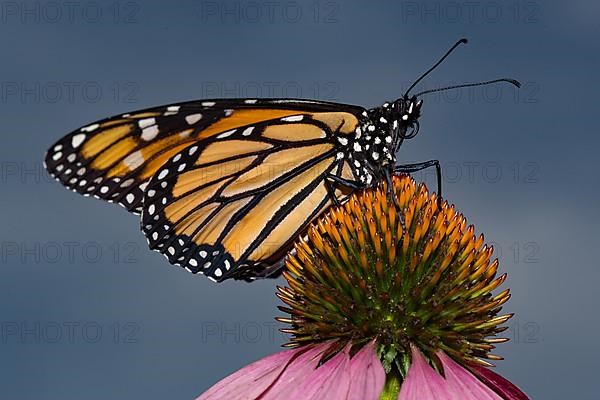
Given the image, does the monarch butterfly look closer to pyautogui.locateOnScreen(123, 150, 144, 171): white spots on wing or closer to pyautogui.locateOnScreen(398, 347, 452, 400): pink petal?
pyautogui.locateOnScreen(123, 150, 144, 171): white spots on wing

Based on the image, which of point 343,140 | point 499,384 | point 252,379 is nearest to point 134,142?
point 343,140

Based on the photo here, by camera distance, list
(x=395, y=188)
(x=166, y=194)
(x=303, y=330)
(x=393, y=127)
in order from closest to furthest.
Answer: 1. (x=303, y=330)
2. (x=395, y=188)
3. (x=393, y=127)
4. (x=166, y=194)

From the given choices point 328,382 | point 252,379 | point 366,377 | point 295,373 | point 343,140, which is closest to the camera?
point 366,377

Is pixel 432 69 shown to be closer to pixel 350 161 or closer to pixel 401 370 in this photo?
pixel 350 161

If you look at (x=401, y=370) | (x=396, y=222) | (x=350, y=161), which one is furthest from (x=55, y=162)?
(x=401, y=370)

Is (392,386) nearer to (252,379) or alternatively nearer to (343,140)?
(252,379)
